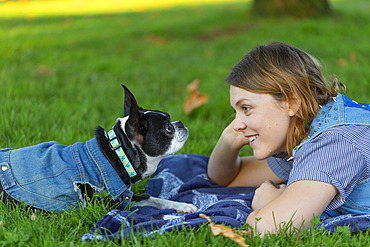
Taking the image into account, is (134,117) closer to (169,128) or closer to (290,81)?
(169,128)

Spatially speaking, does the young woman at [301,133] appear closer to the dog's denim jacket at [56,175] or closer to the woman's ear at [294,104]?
the woman's ear at [294,104]

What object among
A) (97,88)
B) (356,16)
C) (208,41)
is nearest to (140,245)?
(97,88)

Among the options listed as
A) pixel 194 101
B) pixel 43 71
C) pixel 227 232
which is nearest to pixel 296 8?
pixel 194 101

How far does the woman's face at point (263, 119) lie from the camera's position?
264cm

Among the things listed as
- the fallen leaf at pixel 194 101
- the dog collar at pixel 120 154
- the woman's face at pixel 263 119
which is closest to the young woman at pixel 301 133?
the woman's face at pixel 263 119

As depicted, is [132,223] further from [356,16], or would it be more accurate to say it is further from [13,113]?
[356,16]

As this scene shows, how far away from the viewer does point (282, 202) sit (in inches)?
92.8

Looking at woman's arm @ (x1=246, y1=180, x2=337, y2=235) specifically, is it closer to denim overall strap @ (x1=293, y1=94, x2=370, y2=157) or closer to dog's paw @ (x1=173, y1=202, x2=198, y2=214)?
denim overall strap @ (x1=293, y1=94, x2=370, y2=157)

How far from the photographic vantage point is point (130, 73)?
645 centimetres

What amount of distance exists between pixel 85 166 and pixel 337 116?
5.31 feet

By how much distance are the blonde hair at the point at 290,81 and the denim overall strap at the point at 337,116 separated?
2.2 inches

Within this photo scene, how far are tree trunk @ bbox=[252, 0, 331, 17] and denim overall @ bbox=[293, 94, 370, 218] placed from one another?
24.8ft

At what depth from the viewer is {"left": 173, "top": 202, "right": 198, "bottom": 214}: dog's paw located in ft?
9.98

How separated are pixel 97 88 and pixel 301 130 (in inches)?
139
